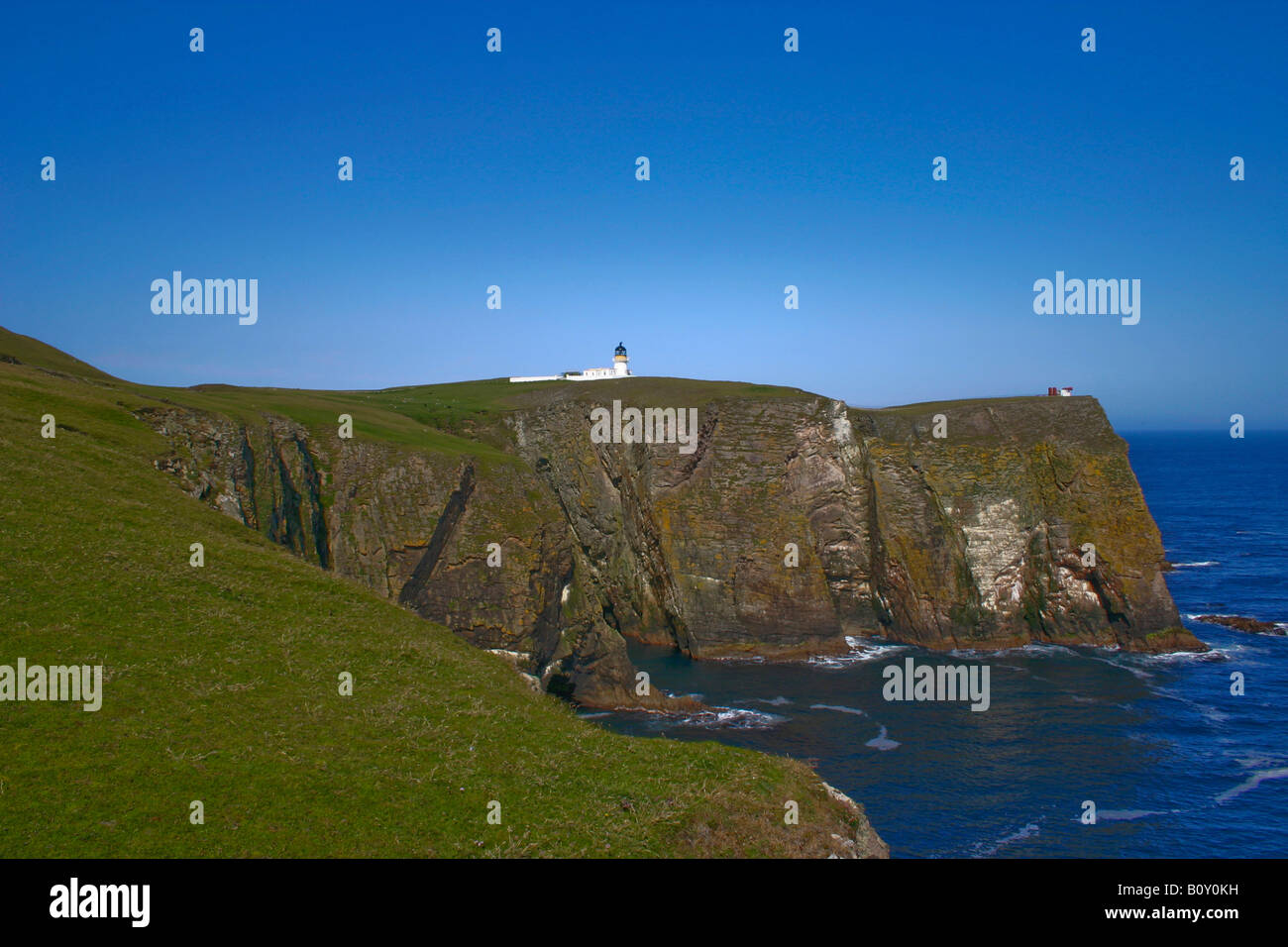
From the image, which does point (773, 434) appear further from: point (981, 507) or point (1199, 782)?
point (1199, 782)

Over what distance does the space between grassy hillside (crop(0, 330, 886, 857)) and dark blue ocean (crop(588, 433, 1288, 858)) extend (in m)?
20.2

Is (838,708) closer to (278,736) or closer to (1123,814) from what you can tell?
(1123,814)

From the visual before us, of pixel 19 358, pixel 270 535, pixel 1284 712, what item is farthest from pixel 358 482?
pixel 1284 712

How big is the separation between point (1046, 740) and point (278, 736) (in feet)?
145

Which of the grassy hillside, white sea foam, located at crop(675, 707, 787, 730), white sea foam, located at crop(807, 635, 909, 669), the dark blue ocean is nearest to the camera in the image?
the grassy hillside

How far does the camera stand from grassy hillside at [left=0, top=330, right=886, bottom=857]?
1158 cm

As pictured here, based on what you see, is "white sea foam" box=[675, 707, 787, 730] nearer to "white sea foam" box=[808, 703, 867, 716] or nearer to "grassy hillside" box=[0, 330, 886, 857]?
"white sea foam" box=[808, 703, 867, 716]

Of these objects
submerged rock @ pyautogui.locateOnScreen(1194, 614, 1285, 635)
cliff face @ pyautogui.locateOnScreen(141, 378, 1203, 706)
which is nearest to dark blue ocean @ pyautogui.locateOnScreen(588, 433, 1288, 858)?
submerged rock @ pyautogui.locateOnScreen(1194, 614, 1285, 635)

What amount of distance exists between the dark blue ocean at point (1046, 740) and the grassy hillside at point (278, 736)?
2020 centimetres

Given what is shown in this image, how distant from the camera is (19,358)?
131 feet

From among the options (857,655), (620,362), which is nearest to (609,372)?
(620,362)

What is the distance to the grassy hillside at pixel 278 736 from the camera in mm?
11578
